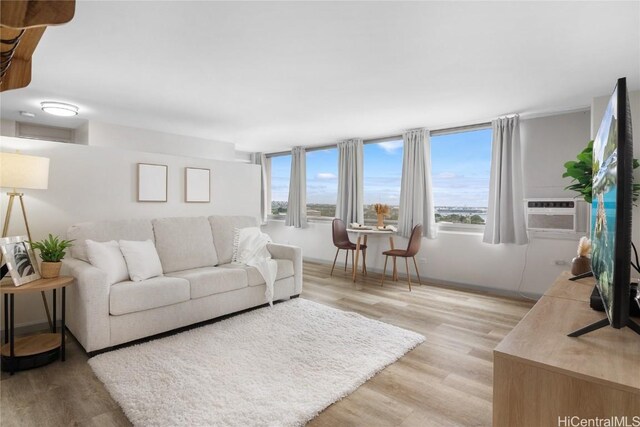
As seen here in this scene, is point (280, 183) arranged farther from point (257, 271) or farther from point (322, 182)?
point (257, 271)

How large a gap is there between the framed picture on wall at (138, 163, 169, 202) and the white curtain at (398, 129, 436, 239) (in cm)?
353

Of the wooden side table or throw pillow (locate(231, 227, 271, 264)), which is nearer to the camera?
the wooden side table

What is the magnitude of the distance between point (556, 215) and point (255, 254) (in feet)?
12.1

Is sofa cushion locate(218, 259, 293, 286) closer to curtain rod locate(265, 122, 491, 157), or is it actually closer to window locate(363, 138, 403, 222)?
window locate(363, 138, 403, 222)

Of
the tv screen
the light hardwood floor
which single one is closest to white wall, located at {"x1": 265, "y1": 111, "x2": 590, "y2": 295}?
the light hardwood floor

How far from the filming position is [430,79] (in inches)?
123

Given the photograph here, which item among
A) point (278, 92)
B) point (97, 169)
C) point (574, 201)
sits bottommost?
point (574, 201)

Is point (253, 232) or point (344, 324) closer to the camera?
point (344, 324)

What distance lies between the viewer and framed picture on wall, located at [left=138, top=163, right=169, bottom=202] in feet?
12.8

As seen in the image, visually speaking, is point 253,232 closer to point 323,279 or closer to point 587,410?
point 323,279

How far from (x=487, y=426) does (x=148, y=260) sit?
294 centimetres

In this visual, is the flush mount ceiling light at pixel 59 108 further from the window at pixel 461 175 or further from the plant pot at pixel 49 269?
the window at pixel 461 175

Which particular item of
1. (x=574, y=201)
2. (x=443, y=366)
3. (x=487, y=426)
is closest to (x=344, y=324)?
(x=443, y=366)

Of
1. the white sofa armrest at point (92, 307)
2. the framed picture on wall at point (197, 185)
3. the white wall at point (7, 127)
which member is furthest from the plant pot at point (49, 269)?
the white wall at point (7, 127)
